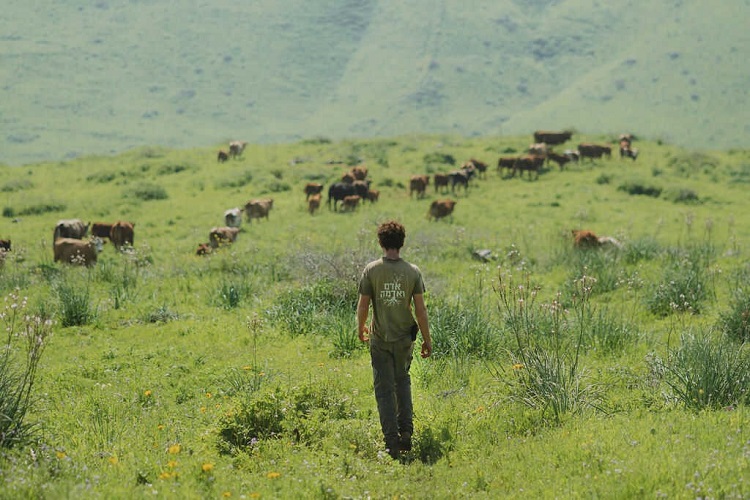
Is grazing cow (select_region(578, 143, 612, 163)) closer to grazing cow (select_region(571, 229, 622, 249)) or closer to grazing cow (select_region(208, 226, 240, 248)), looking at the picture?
grazing cow (select_region(571, 229, 622, 249))

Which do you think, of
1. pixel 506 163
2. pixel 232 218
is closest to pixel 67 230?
pixel 232 218

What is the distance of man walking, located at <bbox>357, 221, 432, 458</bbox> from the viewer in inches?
260

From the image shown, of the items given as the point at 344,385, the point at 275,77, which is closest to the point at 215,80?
the point at 275,77

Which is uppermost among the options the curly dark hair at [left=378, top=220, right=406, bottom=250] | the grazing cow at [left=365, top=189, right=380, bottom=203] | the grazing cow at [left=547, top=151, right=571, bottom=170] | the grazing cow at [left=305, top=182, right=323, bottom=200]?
the curly dark hair at [left=378, top=220, right=406, bottom=250]

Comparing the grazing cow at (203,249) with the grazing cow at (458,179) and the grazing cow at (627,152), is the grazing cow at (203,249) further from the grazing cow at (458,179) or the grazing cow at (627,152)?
the grazing cow at (627,152)

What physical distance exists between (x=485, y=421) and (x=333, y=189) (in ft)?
69.1

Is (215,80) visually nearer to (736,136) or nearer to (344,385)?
(736,136)

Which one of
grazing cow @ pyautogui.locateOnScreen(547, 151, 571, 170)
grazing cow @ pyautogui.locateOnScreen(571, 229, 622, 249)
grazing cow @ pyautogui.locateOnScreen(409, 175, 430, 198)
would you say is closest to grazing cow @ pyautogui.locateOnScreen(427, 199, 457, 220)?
grazing cow @ pyautogui.locateOnScreen(409, 175, 430, 198)

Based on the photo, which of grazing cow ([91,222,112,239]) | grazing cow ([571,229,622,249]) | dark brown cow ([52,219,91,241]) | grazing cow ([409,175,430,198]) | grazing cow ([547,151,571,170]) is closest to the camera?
grazing cow ([571,229,622,249])

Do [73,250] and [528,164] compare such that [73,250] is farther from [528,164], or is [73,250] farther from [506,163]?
[528,164]

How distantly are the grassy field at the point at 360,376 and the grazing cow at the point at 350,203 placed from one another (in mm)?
5183

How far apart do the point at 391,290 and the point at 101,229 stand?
1711cm

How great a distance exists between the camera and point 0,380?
640 cm

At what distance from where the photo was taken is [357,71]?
125m
